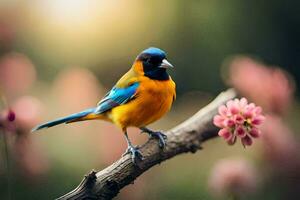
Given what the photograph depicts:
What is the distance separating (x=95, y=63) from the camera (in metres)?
1.91

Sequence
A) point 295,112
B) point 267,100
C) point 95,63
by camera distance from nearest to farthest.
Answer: point 267,100 < point 295,112 < point 95,63

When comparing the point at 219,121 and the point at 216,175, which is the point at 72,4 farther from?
the point at 219,121

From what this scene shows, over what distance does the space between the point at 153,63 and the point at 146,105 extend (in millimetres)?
106

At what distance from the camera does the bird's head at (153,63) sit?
748mm

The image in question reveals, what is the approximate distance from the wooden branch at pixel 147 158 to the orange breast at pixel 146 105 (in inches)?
1.6

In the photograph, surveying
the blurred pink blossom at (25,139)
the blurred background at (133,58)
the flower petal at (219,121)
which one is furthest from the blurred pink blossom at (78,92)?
the flower petal at (219,121)

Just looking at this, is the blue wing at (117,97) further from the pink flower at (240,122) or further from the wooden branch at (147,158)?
the pink flower at (240,122)

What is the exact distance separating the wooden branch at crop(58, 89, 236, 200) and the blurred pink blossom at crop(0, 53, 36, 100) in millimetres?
222

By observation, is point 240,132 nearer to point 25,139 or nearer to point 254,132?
point 254,132

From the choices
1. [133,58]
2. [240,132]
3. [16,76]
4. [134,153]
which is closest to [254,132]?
[240,132]

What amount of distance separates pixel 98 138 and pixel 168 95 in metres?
0.37

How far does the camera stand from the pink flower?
0.59 metres

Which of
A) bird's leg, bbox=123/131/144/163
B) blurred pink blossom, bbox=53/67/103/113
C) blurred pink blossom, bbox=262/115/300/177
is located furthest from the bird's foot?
blurred pink blossom, bbox=53/67/103/113

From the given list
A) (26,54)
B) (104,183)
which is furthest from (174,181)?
(26,54)
